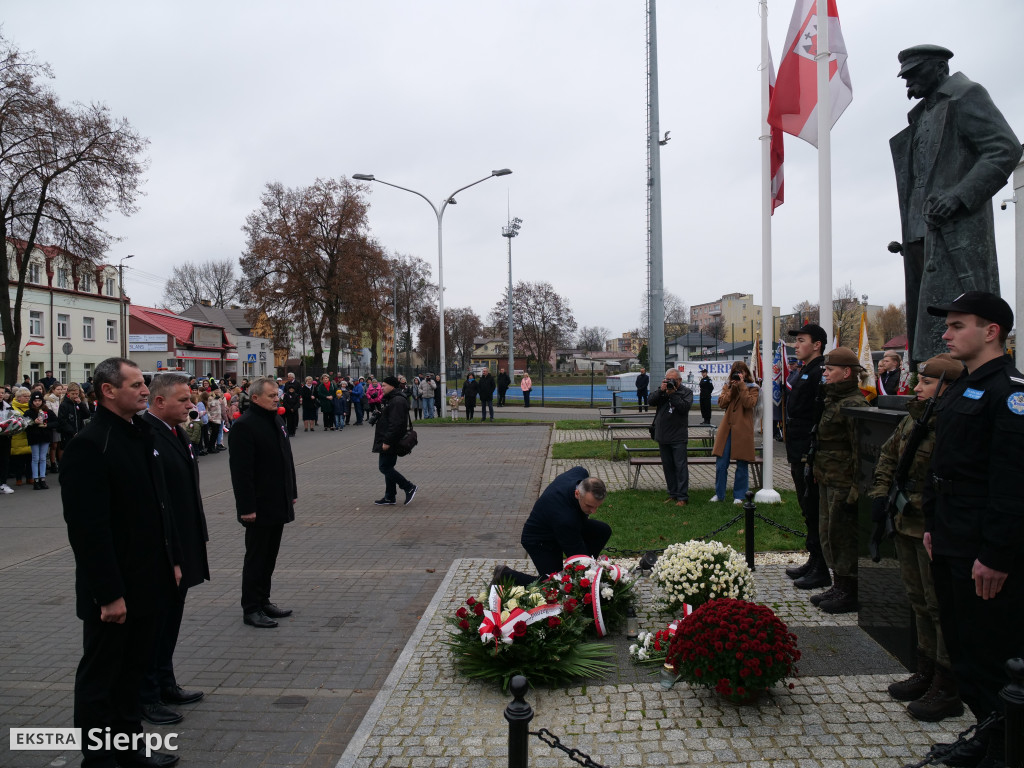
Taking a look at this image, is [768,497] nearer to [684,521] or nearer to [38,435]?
[684,521]

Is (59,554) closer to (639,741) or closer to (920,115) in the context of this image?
(639,741)

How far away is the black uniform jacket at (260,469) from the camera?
560 centimetres

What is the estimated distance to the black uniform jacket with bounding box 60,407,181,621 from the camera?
336 centimetres

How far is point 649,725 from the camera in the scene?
3.88m

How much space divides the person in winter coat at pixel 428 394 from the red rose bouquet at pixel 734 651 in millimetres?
27193

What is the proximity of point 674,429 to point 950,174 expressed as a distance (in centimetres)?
556

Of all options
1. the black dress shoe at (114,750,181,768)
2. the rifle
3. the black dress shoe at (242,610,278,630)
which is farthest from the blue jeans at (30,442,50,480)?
the rifle

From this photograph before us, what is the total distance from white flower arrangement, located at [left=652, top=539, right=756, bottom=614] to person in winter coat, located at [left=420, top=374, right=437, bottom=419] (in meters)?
26.1

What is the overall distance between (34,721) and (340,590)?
2831 mm

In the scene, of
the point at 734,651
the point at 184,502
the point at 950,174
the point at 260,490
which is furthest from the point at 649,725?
the point at 950,174

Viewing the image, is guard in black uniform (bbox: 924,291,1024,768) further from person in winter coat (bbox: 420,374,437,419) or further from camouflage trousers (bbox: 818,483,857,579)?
person in winter coat (bbox: 420,374,437,419)

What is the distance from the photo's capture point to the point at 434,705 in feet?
13.8

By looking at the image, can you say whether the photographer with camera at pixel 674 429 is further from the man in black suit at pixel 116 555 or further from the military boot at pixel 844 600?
the man in black suit at pixel 116 555

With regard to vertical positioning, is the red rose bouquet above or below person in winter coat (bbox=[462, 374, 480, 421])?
below
